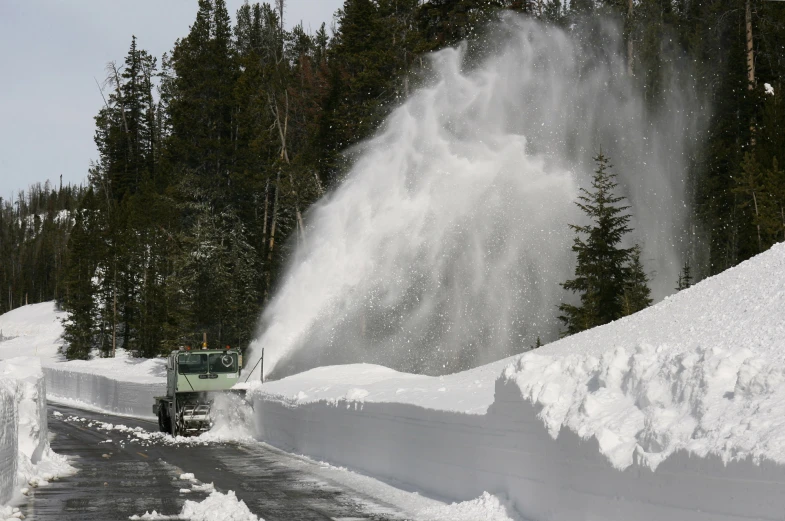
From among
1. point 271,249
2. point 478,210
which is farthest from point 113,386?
point 271,249

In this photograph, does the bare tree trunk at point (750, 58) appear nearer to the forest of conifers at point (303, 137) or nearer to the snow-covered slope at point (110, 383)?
the forest of conifers at point (303, 137)

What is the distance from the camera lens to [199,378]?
78.5 ft

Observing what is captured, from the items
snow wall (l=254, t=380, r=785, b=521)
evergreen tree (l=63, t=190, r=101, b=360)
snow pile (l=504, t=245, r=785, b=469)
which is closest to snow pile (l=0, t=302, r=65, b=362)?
evergreen tree (l=63, t=190, r=101, b=360)

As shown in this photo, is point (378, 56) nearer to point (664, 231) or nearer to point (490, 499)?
point (664, 231)

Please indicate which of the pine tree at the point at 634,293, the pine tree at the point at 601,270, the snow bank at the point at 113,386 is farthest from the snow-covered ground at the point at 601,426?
the snow bank at the point at 113,386

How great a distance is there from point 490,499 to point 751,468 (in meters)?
4.95

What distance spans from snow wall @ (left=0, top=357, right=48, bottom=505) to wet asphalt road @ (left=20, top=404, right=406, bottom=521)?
0.54 meters

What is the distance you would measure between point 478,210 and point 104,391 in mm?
18988

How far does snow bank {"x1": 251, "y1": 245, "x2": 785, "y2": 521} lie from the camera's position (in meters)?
6.78

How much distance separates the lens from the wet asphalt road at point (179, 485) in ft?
37.6

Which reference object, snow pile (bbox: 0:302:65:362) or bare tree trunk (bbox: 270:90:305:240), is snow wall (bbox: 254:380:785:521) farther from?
snow pile (bbox: 0:302:65:362)

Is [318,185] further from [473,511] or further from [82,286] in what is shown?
[473,511]

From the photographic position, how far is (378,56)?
4538 centimetres

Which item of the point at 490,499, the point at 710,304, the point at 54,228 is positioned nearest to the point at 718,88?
the point at 710,304
